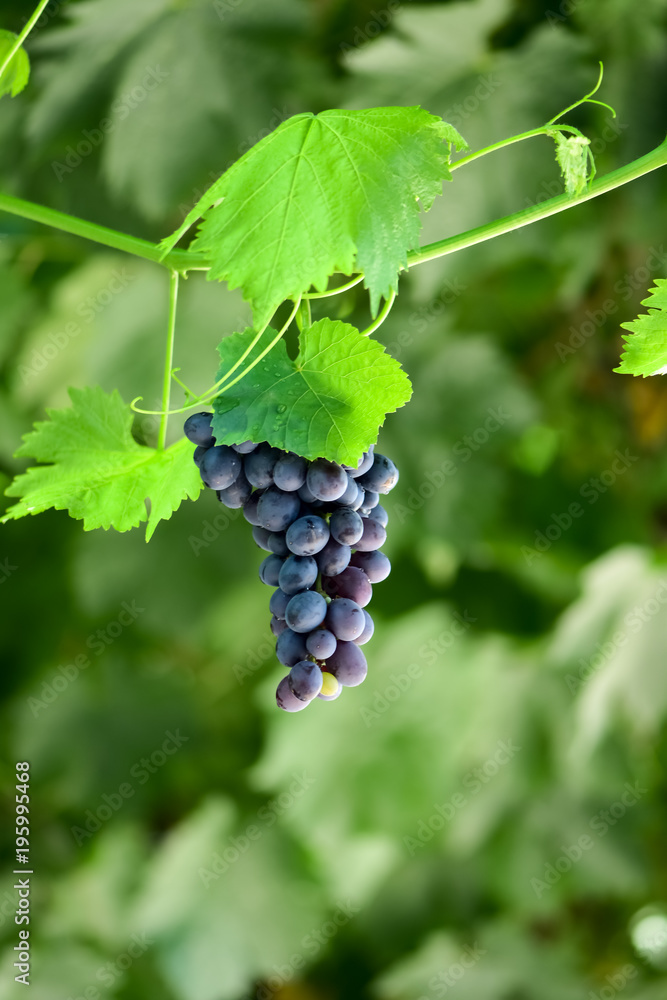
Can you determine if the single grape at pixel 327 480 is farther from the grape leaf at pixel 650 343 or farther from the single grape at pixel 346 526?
the grape leaf at pixel 650 343

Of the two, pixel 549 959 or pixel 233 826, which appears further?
pixel 549 959

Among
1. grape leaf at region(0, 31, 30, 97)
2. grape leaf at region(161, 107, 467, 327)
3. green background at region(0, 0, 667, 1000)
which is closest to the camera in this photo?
grape leaf at region(161, 107, 467, 327)

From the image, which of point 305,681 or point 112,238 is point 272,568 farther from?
point 112,238

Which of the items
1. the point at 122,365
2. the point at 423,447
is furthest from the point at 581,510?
the point at 122,365

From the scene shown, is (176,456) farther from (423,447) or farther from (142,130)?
(423,447)

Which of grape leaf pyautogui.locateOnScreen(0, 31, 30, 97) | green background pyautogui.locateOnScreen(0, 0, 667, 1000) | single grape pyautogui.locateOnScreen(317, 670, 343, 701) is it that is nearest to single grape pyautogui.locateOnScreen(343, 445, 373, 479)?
single grape pyautogui.locateOnScreen(317, 670, 343, 701)

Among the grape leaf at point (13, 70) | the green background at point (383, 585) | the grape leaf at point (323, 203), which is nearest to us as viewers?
the grape leaf at point (323, 203)

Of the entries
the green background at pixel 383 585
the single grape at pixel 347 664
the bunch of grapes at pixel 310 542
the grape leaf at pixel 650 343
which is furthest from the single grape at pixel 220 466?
the green background at pixel 383 585

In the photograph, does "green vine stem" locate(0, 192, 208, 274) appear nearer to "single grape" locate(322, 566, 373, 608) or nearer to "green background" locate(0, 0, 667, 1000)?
"single grape" locate(322, 566, 373, 608)
